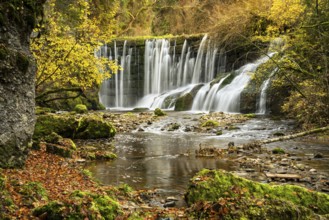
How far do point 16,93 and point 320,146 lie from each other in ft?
35.8

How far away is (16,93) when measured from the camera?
703cm

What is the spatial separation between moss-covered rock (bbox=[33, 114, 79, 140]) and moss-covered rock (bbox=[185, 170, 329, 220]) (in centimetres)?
905

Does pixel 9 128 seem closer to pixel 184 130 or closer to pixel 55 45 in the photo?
pixel 55 45

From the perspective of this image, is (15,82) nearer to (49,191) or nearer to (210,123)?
(49,191)

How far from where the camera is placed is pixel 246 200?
4945 mm

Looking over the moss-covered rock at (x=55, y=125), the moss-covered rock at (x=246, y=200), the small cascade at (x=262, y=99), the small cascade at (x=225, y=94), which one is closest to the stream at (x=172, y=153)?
the moss-covered rock at (x=246, y=200)

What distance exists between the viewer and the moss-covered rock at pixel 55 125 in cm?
1369

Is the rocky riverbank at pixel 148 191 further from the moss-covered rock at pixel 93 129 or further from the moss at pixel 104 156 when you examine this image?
the moss-covered rock at pixel 93 129

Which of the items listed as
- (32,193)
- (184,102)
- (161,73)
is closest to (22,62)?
(32,193)

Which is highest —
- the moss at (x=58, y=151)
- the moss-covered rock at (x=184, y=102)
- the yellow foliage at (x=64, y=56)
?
the yellow foliage at (x=64, y=56)

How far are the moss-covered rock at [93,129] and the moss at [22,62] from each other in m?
8.33

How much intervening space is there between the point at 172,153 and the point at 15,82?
672 centimetres

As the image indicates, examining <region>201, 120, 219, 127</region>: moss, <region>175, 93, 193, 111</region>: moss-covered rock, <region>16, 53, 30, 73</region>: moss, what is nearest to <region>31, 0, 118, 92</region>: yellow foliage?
<region>16, 53, 30, 73</region>: moss

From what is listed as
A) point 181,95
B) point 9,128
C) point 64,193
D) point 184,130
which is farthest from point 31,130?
point 181,95
